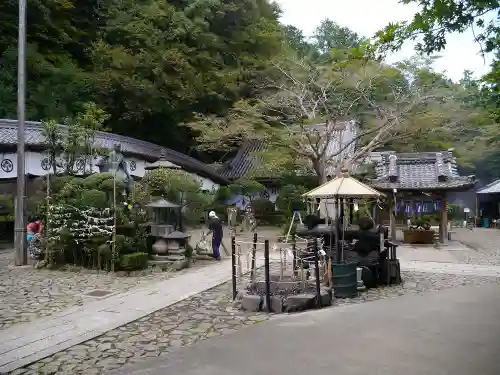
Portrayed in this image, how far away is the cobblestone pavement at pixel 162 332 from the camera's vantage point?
18.2 feet

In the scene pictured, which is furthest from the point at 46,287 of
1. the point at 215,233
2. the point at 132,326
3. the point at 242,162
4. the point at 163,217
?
the point at 242,162

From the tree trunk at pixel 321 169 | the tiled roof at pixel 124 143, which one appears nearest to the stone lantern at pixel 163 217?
the tiled roof at pixel 124 143

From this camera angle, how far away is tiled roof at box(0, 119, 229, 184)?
1775 centimetres

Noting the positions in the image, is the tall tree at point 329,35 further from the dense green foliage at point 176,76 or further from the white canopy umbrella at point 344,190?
the white canopy umbrella at point 344,190

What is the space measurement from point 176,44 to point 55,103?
7.96 m

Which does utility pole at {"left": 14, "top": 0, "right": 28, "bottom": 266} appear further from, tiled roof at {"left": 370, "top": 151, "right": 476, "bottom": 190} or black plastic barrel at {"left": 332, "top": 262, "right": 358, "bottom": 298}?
tiled roof at {"left": 370, "top": 151, "right": 476, "bottom": 190}

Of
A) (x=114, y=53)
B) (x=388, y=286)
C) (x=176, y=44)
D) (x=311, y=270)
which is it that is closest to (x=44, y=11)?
(x=114, y=53)

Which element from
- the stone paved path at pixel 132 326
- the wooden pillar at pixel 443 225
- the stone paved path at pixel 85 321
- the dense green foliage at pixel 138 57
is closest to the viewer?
the stone paved path at pixel 132 326

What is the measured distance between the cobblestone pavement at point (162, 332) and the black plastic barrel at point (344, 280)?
24 centimetres

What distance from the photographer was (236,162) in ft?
108

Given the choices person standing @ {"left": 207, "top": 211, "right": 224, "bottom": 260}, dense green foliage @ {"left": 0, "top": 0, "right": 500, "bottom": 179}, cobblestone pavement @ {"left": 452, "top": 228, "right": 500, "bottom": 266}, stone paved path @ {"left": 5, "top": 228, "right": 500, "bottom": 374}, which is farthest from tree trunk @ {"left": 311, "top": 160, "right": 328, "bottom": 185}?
stone paved path @ {"left": 5, "top": 228, "right": 500, "bottom": 374}

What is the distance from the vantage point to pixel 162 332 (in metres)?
6.86

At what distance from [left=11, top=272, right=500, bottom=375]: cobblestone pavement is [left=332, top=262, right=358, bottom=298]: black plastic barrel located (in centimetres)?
24

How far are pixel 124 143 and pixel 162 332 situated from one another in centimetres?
1751
